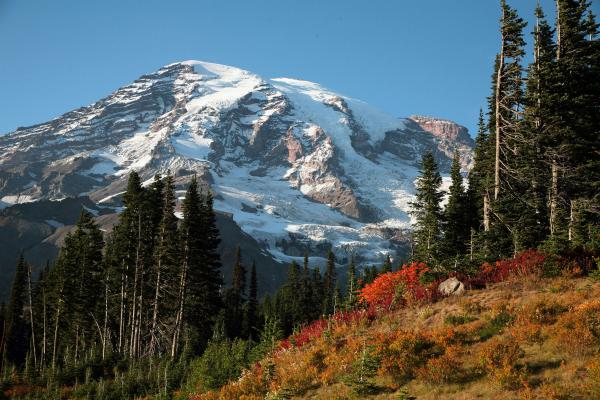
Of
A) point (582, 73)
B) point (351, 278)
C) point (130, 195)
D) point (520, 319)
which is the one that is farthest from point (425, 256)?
point (520, 319)

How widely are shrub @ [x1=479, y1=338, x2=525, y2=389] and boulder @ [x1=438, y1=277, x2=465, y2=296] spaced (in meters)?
3.68

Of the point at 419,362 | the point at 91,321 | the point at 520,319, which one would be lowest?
the point at 91,321

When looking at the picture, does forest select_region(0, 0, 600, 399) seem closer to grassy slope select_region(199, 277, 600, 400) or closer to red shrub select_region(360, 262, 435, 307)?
red shrub select_region(360, 262, 435, 307)

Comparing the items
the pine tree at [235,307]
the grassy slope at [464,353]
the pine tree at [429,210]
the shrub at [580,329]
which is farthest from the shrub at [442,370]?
the pine tree at [235,307]

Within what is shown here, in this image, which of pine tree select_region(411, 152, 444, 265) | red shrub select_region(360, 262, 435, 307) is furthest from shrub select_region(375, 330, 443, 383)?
pine tree select_region(411, 152, 444, 265)

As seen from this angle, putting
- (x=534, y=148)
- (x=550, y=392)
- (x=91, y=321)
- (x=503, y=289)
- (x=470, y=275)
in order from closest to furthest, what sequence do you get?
(x=550, y=392) → (x=503, y=289) → (x=470, y=275) → (x=534, y=148) → (x=91, y=321)

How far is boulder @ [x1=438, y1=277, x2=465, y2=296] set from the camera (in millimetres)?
16847

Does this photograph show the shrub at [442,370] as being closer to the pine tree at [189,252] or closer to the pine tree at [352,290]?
the pine tree at [352,290]

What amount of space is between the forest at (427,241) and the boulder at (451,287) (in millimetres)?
425

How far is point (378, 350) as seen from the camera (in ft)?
45.1

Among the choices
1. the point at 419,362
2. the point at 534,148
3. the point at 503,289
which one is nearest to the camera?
the point at 419,362

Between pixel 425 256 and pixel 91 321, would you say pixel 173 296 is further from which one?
pixel 425 256

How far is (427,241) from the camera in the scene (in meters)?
44.6

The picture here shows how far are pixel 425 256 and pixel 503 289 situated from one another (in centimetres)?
2629
